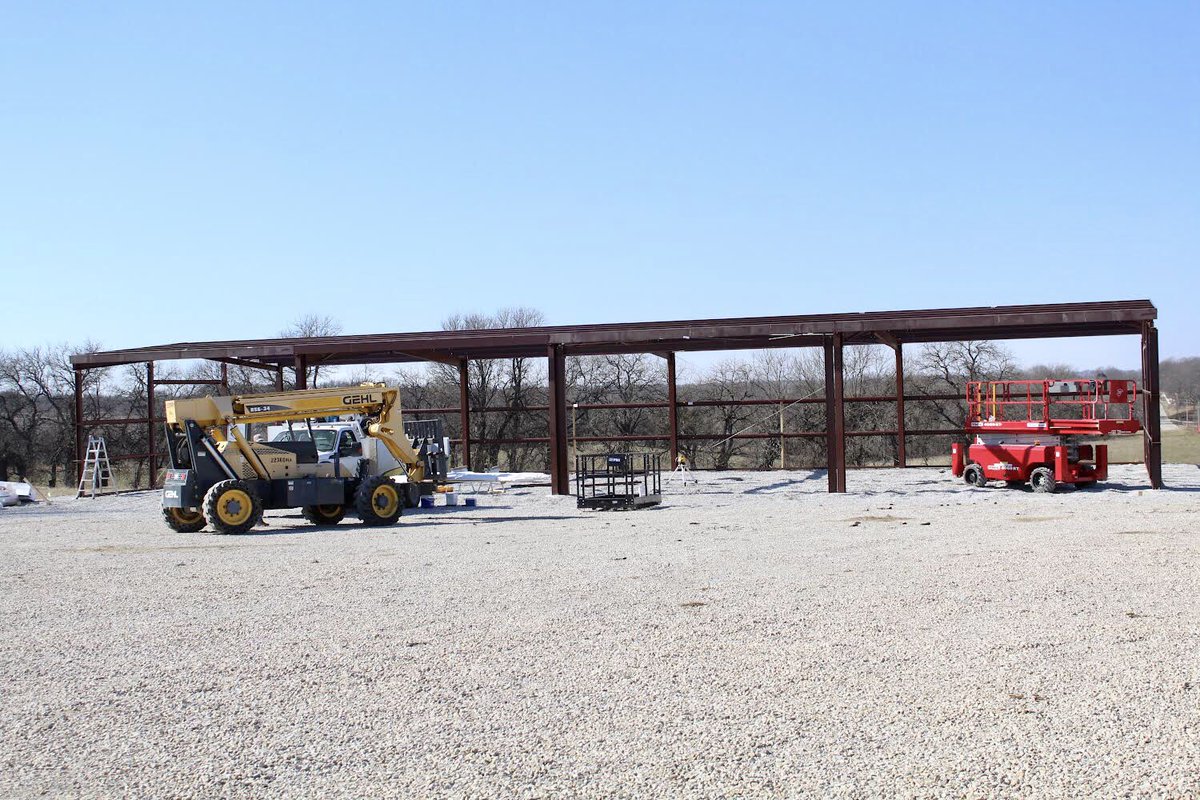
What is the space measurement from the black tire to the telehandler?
0.48 metres

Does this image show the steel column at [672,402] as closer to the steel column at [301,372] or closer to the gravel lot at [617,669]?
the steel column at [301,372]

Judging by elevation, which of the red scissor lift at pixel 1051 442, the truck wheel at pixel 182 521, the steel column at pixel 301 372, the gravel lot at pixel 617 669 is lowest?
the gravel lot at pixel 617 669

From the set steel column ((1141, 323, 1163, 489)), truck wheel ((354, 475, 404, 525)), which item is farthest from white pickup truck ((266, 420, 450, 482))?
steel column ((1141, 323, 1163, 489))

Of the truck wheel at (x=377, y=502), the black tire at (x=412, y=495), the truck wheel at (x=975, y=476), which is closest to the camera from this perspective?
the truck wheel at (x=377, y=502)

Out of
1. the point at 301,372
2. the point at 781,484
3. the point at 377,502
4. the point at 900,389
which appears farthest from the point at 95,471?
the point at 900,389

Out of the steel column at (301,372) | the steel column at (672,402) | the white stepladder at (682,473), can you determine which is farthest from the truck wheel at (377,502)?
the steel column at (672,402)

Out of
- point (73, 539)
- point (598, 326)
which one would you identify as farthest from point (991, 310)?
point (73, 539)

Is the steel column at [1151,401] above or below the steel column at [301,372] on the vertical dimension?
below

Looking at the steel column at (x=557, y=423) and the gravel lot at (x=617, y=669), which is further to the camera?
the steel column at (x=557, y=423)

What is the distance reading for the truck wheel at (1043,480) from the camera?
23.8m

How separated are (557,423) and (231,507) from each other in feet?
30.1

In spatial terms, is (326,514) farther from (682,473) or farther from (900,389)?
(900,389)

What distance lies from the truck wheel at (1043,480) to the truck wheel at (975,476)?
184 centimetres

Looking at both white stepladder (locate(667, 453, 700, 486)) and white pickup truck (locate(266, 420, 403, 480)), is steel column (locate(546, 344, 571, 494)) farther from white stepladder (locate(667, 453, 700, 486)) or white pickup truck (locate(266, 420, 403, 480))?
white pickup truck (locate(266, 420, 403, 480))
